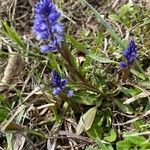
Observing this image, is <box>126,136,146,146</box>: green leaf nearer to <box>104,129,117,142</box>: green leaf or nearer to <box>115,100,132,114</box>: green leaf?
<box>104,129,117,142</box>: green leaf

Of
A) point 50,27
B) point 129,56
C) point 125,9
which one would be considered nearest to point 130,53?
point 129,56

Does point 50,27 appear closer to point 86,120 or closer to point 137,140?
point 86,120

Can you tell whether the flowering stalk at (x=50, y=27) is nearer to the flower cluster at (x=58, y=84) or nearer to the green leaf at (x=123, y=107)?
the flower cluster at (x=58, y=84)

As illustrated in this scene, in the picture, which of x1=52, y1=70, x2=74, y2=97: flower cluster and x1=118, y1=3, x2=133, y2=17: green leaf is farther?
x1=118, y1=3, x2=133, y2=17: green leaf

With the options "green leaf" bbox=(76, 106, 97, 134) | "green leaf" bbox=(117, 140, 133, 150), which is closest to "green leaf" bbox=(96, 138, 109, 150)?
"green leaf" bbox=(117, 140, 133, 150)

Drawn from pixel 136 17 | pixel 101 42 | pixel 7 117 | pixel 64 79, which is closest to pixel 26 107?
pixel 7 117

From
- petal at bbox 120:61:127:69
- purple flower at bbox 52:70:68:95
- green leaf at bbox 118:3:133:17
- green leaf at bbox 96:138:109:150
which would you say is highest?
green leaf at bbox 118:3:133:17

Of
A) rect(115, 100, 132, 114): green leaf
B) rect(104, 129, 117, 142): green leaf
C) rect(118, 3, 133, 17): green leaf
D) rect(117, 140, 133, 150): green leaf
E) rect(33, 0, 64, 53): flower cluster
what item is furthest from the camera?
rect(118, 3, 133, 17): green leaf

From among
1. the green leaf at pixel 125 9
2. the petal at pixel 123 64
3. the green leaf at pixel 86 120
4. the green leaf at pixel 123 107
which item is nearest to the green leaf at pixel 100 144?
the green leaf at pixel 86 120
